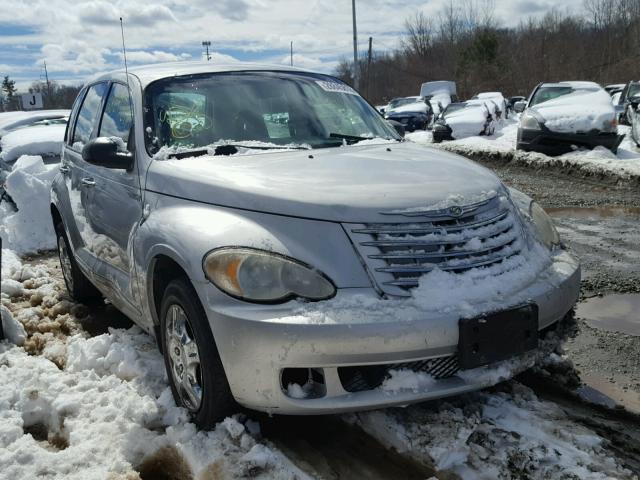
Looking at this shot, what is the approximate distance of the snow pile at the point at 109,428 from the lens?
2594mm

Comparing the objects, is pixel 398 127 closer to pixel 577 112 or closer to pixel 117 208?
pixel 117 208

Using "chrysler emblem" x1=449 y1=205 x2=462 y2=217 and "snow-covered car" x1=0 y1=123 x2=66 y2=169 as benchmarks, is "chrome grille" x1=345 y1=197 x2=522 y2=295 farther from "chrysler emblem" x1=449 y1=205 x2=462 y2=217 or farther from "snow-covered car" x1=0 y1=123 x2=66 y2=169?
"snow-covered car" x1=0 y1=123 x2=66 y2=169

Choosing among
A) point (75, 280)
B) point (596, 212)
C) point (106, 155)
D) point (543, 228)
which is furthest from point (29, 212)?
point (596, 212)

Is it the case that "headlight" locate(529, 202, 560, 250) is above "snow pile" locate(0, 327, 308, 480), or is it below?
above

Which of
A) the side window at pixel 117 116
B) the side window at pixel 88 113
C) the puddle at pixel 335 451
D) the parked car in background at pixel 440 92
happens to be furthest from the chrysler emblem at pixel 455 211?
the parked car in background at pixel 440 92

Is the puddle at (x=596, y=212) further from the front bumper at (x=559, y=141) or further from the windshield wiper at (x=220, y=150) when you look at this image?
the windshield wiper at (x=220, y=150)

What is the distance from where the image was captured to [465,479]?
2.39 meters

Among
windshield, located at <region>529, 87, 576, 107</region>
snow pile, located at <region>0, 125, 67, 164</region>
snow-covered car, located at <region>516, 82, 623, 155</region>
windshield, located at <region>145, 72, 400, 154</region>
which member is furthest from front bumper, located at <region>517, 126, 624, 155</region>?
windshield, located at <region>145, 72, 400, 154</region>

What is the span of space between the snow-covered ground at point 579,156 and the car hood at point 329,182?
8361mm

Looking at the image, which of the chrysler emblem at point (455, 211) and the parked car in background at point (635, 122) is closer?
the chrysler emblem at point (455, 211)

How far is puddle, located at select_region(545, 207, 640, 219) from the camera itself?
7814 mm

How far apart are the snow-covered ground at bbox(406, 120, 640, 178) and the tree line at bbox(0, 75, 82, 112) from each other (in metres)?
8.56

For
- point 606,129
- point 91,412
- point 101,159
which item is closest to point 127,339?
point 91,412

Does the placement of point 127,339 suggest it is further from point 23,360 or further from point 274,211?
point 274,211
